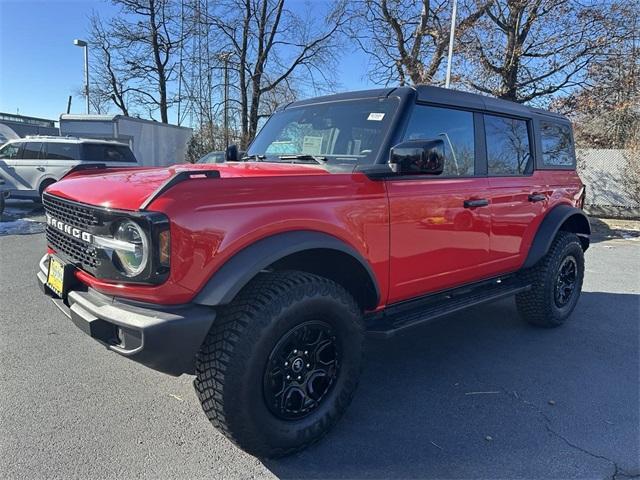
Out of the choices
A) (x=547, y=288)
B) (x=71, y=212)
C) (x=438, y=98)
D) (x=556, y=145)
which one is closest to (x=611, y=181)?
(x=556, y=145)

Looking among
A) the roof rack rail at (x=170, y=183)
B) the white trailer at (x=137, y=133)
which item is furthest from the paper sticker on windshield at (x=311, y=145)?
the white trailer at (x=137, y=133)

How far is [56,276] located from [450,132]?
2786mm

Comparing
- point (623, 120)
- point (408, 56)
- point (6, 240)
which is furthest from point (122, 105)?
point (623, 120)

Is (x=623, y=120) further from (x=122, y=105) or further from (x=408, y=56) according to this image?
(x=122, y=105)

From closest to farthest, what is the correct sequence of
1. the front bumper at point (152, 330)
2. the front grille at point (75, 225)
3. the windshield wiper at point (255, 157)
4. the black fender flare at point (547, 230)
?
the front bumper at point (152, 330), the front grille at point (75, 225), the windshield wiper at point (255, 157), the black fender flare at point (547, 230)

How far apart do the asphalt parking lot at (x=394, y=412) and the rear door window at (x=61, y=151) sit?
341 inches

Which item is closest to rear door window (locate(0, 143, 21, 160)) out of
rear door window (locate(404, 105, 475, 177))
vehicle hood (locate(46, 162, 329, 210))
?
vehicle hood (locate(46, 162, 329, 210))

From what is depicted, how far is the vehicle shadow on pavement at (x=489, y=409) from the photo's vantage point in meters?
2.40

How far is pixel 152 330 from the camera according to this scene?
1.96 m

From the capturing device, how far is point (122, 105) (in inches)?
1048

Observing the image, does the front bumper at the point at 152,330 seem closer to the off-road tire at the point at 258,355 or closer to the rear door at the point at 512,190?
the off-road tire at the point at 258,355

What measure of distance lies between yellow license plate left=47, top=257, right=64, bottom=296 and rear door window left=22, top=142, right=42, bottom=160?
1108 cm

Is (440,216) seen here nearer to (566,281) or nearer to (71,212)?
(71,212)

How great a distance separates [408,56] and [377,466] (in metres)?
16.6
